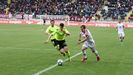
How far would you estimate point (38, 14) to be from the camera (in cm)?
6938

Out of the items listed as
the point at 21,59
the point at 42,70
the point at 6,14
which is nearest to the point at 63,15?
the point at 6,14

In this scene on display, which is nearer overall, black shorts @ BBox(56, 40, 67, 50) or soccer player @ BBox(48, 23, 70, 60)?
soccer player @ BBox(48, 23, 70, 60)

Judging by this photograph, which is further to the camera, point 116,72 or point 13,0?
point 13,0

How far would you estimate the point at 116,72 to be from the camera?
53.2 ft

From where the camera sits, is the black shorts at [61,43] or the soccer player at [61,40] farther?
the black shorts at [61,43]

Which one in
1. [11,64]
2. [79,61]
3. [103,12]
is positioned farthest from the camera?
[103,12]

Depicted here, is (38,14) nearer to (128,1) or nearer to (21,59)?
(128,1)

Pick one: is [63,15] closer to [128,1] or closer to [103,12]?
[103,12]

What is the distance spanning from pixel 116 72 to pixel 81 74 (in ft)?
5.25

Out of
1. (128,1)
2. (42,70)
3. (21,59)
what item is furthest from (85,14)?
(42,70)

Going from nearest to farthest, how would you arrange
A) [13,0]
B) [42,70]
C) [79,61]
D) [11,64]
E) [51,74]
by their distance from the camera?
[51,74] → [42,70] → [11,64] → [79,61] → [13,0]

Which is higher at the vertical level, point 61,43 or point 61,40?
point 61,40

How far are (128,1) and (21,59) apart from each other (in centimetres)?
4985

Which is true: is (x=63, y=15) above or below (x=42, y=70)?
below
